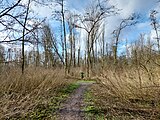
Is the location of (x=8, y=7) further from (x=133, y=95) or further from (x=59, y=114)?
(x=133, y=95)

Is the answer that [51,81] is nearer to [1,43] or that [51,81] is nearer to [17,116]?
[1,43]

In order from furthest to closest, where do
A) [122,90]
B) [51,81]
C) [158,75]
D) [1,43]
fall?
1. [51,81]
2. [1,43]
3. [122,90]
4. [158,75]

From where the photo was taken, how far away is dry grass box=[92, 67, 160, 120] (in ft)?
18.1

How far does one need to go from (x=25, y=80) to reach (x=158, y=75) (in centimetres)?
583

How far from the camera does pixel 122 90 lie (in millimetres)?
7664

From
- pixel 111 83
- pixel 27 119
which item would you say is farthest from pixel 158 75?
pixel 27 119

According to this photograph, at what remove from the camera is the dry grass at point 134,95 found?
5516 millimetres

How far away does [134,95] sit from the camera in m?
7.06

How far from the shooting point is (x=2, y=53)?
843cm

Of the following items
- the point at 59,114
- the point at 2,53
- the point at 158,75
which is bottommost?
the point at 59,114

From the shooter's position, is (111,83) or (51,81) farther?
(51,81)

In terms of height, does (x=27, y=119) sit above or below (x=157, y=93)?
below

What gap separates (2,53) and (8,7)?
2.03 m

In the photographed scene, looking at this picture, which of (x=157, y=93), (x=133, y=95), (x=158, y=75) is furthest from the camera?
(x=133, y=95)
